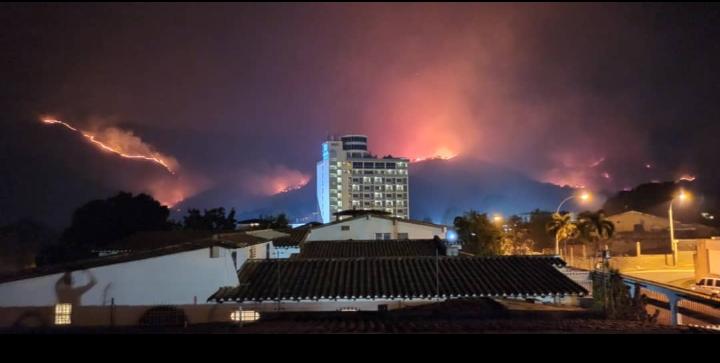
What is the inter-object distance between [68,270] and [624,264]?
2339 cm

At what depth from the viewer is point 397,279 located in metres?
10.3

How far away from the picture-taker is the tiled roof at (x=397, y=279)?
945 centimetres

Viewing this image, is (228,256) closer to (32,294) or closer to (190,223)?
(32,294)

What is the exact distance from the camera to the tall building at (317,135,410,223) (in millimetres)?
82125

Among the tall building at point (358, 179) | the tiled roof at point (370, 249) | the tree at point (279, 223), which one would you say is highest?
the tall building at point (358, 179)

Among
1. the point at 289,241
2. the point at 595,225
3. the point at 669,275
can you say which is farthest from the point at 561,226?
the point at 289,241

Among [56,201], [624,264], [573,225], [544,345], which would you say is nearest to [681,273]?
[624,264]

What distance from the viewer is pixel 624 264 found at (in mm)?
23719

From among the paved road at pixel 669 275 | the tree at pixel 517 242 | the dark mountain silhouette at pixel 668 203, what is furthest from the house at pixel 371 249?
the dark mountain silhouette at pixel 668 203

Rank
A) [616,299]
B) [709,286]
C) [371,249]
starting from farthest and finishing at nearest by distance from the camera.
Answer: [371,249]
[709,286]
[616,299]

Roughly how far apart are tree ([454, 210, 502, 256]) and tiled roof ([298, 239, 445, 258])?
9357 millimetres

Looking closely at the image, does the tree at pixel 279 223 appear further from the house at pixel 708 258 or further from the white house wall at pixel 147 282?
the house at pixel 708 258

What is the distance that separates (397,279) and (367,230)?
1383 cm

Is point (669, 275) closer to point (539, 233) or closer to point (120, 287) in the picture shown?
point (539, 233)
